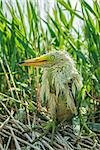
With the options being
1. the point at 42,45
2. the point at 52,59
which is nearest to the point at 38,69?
the point at 42,45

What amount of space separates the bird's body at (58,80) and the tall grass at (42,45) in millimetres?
95

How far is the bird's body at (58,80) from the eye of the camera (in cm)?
191

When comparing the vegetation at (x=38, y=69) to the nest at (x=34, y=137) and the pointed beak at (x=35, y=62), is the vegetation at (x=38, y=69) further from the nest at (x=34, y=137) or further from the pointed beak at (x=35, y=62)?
the pointed beak at (x=35, y=62)

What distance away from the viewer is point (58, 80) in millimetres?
1902

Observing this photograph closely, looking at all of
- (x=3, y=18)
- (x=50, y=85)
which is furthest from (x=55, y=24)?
(x=50, y=85)

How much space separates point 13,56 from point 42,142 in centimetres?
56

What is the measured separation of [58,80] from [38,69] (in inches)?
16.6

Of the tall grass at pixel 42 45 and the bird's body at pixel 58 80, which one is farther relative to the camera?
the tall grass at pixel 42 45

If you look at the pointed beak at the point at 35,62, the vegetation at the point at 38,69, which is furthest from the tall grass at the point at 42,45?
the pointed beak at the point at 35,62

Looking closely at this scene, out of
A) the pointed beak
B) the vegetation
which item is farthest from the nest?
the pointed beak

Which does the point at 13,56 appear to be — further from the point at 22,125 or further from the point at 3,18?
the point at 22,125

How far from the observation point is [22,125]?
6.44 feet

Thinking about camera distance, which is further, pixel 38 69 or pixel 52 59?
pixel 38 69

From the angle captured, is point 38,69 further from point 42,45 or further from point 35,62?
point 35,62
